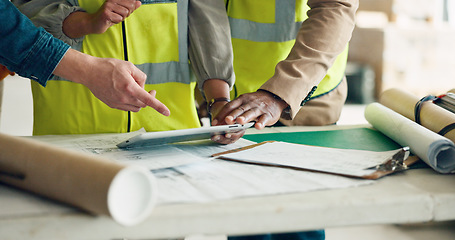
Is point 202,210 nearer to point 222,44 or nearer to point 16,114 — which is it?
point 222,44

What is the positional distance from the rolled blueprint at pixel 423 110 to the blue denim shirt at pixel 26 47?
0.89 meters

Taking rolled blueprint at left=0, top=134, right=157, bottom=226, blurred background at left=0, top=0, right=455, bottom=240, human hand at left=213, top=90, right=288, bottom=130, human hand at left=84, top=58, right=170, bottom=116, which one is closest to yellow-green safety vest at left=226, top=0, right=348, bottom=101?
human hand at left=213, top=90, right=288, bottom=130

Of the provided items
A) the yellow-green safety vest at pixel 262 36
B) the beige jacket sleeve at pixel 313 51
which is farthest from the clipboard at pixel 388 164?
the yellow-green safety vest at pixel 262 36

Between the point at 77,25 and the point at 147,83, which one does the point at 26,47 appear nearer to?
the point at 77,25

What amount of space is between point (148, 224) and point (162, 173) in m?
0.22

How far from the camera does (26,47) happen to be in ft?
3.16

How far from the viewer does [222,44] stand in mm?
1516

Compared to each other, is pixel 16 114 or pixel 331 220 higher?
pixel 331 220

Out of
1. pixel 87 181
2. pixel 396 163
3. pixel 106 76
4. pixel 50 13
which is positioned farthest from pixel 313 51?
pixel 87 181

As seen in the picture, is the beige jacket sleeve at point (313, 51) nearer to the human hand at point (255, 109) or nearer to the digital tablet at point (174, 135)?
the human hand at point (255, 109)

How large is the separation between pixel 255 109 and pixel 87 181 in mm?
668

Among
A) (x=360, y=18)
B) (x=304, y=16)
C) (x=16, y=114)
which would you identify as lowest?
(x=16, y=114)

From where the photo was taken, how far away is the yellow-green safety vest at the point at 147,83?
151cm

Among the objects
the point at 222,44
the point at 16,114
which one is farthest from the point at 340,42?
the point at 16,114
